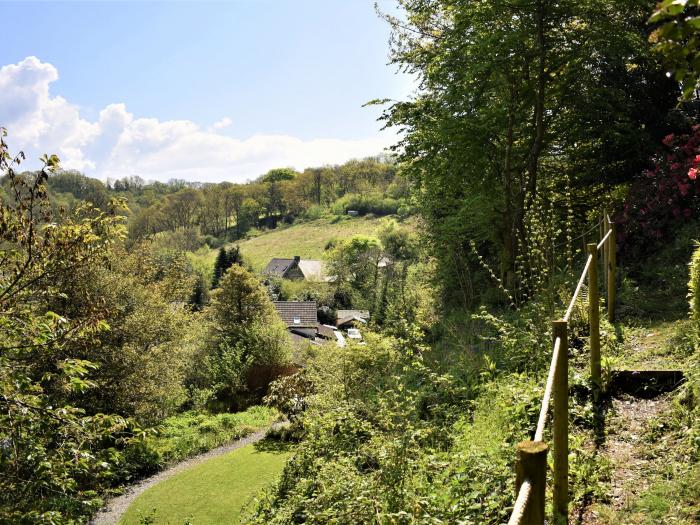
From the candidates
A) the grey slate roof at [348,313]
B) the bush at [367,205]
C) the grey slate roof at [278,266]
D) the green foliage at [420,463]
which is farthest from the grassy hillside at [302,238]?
the green foliage at [420,463]

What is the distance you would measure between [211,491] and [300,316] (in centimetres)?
3045

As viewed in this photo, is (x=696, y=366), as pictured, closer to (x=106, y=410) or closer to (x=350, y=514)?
(x=350, y=514)

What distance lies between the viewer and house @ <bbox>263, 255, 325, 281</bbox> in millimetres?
62969

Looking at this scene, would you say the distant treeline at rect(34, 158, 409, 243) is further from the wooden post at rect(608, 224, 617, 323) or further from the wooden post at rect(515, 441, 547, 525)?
the wooden post at rect(515, 441, 547, 525)

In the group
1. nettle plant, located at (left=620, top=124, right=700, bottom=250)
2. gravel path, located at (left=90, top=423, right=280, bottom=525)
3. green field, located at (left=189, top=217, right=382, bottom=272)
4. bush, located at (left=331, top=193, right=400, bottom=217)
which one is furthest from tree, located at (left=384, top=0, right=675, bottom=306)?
bush, located at (left=331, top=193, right=400, bottom=217)

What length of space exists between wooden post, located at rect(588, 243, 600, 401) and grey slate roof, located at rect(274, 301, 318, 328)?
39.1 metres

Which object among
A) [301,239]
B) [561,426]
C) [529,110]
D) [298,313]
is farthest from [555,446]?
[301,239]

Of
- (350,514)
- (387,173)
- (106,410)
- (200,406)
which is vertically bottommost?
(200,406)

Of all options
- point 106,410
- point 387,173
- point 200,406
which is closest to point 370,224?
point 387,173

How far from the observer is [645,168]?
11656mm

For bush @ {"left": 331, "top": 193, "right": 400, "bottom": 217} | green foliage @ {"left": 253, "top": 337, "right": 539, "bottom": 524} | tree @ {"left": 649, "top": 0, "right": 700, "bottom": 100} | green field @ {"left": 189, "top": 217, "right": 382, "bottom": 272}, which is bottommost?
green foliage @ {"left": 253, "top": 337, "right": 539, "bottom": 524}

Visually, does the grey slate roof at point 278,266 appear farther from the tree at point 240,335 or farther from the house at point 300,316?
the tree at point 240,335

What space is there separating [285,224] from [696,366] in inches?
3371

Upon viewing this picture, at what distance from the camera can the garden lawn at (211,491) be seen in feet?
41.5
